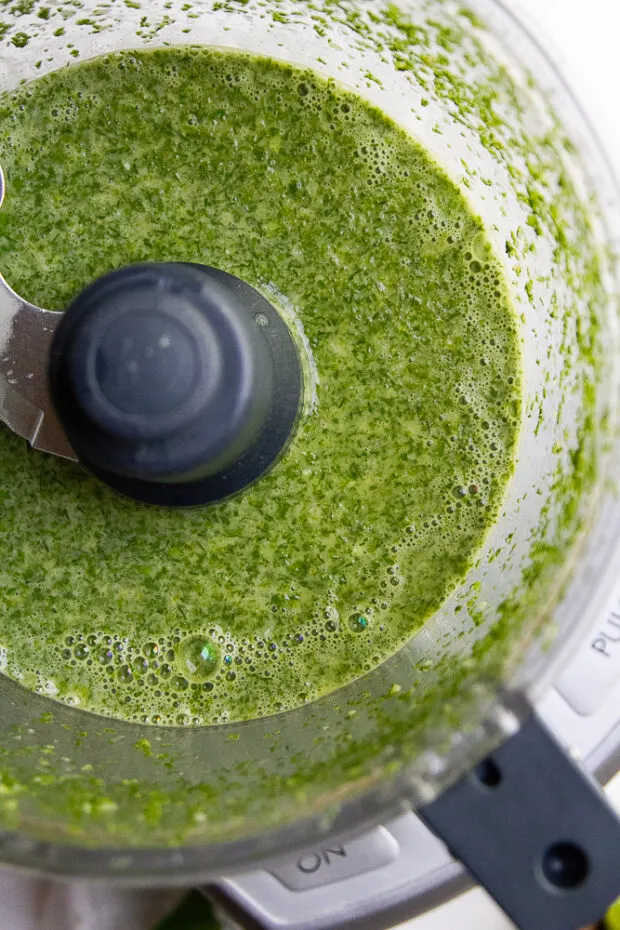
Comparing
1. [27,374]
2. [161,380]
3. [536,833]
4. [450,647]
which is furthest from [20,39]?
Result: [536,833]

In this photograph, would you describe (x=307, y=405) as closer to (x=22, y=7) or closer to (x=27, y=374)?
(x=27, y=374)

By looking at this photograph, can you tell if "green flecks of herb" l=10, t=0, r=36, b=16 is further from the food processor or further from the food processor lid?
the food processor lid

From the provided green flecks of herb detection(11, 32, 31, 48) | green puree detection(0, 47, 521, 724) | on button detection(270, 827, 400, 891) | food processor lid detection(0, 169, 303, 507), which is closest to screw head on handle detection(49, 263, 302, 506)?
food processor lid detection(0, 169, 303, 507)

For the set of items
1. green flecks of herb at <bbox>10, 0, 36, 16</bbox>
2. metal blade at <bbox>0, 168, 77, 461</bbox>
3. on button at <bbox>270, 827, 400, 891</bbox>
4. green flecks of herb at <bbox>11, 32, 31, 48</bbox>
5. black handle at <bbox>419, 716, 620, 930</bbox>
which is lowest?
on button at <bbox>270, 827, 400, 891</bbox>

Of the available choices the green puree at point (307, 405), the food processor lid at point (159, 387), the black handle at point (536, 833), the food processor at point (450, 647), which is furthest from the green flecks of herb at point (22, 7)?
the black handle at point (536, 833)

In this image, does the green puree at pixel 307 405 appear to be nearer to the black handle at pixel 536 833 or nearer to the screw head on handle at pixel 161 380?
the screw head on handle at pixel 161 380
